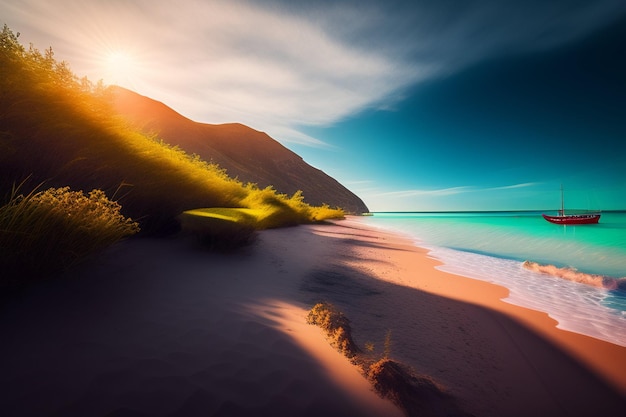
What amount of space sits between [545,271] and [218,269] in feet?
25.9

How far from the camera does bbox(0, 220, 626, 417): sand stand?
4.18ft

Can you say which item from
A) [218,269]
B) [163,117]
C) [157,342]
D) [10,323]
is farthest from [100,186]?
[163,117]

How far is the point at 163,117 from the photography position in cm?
5009

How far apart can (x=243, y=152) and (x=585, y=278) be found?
63.1 m

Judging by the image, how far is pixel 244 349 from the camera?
5.82ft

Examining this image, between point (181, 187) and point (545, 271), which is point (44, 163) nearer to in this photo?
point (181, 187)

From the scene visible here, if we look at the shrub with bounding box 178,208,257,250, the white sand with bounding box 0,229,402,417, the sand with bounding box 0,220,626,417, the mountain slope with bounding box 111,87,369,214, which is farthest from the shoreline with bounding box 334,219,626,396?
the mountain slope with bounding box 111,87,369,214

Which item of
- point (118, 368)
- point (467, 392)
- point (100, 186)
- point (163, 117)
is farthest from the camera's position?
point (163, 117)

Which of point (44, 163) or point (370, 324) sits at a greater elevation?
point (44, 163)

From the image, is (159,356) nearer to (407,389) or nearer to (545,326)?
(407,389)

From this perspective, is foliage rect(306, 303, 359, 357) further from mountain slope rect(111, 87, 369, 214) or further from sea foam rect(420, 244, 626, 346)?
mountain slope rect(111, 87, 369, 214)

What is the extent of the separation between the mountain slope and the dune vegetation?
1518 inches

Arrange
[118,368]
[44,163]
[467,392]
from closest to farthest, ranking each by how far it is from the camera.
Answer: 1. [118,368]
2. [467,392]
3. [44,163]

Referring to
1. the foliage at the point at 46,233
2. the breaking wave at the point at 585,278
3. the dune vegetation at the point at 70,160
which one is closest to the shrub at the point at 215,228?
the dune vegetation at the point at 70,160
